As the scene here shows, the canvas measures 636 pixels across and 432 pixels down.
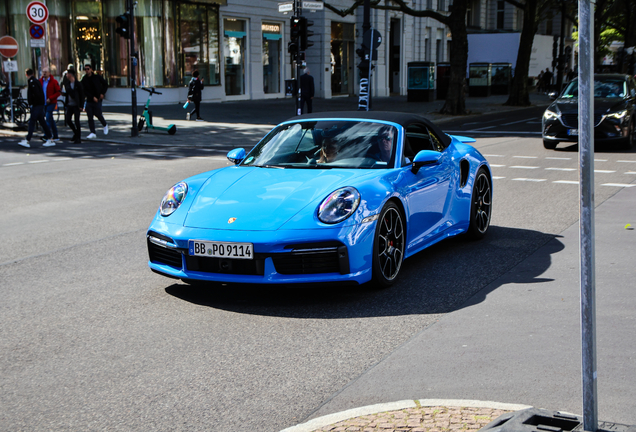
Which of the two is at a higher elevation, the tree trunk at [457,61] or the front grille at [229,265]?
the tree trunk at [457,61]

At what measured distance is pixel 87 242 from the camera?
25.7ft

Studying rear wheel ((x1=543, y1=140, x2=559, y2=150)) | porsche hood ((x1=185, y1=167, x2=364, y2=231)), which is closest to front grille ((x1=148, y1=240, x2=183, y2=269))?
porsche hood ((x1=185, y1=167, x2=364, y2=231))

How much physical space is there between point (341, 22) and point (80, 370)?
42.2 m

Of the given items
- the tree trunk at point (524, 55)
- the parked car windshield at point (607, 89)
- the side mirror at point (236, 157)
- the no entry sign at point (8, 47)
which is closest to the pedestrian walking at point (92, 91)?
the no entry sign at point (8, 47)

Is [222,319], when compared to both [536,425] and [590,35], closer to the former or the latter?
[536,425]

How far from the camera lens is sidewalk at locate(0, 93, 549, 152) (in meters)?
20.4

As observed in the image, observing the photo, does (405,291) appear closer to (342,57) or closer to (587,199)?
(587,199)

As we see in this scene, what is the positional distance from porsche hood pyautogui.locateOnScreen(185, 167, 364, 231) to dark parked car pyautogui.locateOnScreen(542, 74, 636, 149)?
1181 centimetres

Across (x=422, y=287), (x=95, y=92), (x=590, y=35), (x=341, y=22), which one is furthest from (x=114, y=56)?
(x=590, y=35)

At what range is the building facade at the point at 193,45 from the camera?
3164cm

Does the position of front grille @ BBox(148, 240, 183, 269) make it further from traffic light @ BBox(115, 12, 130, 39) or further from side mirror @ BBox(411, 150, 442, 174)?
traffic light @ BBox(115, 12, 130, 39)

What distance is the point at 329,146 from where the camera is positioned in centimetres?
651

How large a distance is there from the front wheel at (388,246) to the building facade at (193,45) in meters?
27.1

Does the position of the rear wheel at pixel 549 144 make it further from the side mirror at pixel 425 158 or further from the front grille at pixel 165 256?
the front grille at pixel 165 256
